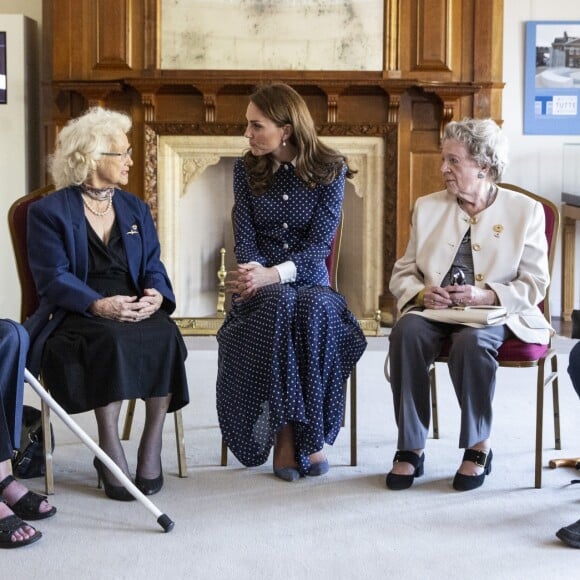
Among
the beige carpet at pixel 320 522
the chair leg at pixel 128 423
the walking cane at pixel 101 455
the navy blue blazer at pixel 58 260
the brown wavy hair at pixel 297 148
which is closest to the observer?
the beige carpet at pixel 320 522

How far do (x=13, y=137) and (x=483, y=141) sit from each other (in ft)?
11.5

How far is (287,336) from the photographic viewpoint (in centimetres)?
322

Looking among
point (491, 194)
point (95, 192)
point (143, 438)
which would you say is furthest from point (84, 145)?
point (491, 194)

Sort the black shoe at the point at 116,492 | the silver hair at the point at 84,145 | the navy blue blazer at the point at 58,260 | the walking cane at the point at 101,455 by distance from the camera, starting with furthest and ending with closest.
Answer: the silver hair at the point at 84,145
the navy blue blazer at the point at 58,260
the black shoe at the point at 116,492
the walking cane at the point at 101,455

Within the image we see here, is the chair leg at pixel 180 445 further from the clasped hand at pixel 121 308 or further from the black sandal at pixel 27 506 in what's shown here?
the black sandal at pixel 27 506

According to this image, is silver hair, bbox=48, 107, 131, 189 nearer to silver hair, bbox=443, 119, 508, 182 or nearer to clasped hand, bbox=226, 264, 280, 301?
clasped hand, bbox=226, 264, 280, 301

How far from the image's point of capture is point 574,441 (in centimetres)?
375

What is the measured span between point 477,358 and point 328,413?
51 centimetres

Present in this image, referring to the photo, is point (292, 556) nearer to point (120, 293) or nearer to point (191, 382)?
point (120, 293)

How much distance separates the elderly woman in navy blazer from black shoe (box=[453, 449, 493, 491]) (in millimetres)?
872

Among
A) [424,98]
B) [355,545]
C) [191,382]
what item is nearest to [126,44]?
[424,98]

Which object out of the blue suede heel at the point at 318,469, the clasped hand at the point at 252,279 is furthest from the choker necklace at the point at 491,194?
the blue suede heel at the point at 318,469

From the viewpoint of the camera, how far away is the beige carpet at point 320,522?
2.58 metres

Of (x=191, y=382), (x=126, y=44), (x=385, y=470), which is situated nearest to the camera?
(x=385, y=470)
